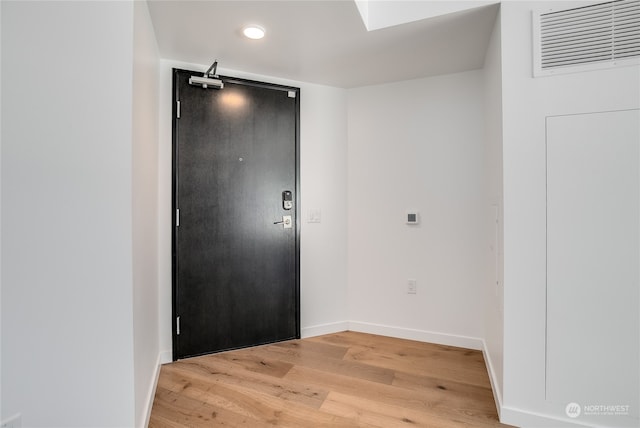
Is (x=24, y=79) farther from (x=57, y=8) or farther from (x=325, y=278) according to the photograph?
(x=325, y=278)

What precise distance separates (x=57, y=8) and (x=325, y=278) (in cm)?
247

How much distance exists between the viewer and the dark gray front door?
8.34 feet

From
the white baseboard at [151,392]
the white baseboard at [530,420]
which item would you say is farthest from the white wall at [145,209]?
the white baseboard at [530,420]

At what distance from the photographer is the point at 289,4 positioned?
186 cm

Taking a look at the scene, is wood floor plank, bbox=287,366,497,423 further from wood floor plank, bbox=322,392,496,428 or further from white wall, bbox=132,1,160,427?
white wall, bbox=132,1,160,427

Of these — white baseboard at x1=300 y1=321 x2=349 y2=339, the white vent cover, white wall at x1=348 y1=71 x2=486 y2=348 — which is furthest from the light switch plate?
the white vent cover

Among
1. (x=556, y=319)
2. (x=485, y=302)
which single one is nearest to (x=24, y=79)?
(x=556, y=319)

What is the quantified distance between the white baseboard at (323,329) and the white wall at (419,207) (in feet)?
0.35

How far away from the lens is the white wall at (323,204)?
3.01m

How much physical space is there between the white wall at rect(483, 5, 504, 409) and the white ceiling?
0.63 ft
